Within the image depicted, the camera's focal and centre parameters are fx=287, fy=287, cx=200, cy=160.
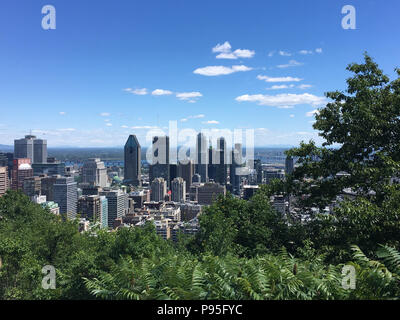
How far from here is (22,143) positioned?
3891cm

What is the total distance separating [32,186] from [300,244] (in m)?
87.6

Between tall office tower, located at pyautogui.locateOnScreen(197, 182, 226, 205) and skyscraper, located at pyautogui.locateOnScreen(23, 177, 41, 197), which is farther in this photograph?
skyscraper, located at pyautogui.locateOnScreen(23, 177, 41, 197)

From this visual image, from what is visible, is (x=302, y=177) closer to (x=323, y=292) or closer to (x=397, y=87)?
(x=397, y=87)

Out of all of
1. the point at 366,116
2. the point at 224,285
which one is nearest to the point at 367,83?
the point at 366,116

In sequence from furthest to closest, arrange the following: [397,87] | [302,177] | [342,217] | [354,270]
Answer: [302,177] < [397,87] < [342,217] < [354,270]

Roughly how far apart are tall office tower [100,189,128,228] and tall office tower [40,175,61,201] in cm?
1525

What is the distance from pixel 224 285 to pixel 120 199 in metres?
90.9

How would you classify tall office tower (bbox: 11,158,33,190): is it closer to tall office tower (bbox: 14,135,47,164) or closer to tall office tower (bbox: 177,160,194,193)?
tall office tower (bbox: 14,135,47,164)

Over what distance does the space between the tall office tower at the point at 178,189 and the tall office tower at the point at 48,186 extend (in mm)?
38589

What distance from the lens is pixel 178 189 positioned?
341 feet

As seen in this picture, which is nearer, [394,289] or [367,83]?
[394,289]

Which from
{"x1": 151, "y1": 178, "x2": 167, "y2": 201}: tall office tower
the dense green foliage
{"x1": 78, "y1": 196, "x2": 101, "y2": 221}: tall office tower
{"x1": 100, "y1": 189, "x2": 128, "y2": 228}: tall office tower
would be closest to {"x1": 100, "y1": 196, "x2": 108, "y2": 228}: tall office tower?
{"x1": 100, "y1": 189, "x2": 128, "y2": 228}: tall office tower

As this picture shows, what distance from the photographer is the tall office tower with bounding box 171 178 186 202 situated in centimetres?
10297

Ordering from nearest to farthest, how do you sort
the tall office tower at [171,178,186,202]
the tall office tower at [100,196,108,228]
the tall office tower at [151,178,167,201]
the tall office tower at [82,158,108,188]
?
1. the tall office tower at [100,196,108,228]
2. the tall office tower at [82,158,108,188]
3. the tall office tower at [171,178,186,202]
4. the tall office tower at [151,178,167,201]
